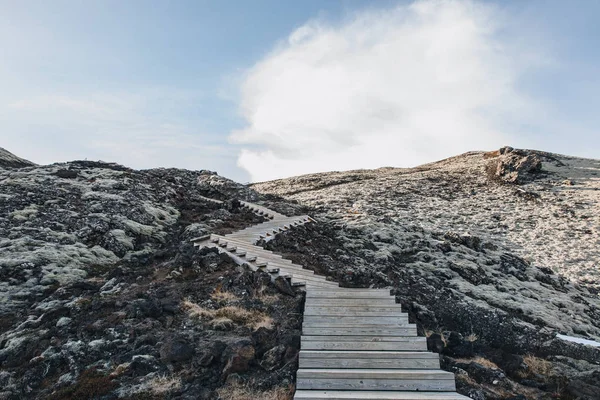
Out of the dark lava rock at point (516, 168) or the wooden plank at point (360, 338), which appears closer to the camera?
the wooden plank at point (360, 338)

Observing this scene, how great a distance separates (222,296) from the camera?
12203 millimetres

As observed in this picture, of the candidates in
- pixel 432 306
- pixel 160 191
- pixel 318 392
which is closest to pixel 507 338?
pixel 432 306

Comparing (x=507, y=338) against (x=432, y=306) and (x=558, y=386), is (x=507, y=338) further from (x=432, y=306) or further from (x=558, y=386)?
(x=558, y=386)

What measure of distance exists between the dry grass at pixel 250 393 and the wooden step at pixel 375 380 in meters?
0.38

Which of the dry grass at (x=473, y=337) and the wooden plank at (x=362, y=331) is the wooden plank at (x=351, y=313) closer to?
the wooden plank at (x=362, y=331)

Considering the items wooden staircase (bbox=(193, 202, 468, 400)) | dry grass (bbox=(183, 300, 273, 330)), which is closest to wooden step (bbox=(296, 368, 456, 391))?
wooden staircase (bbox=(193, 202, 468, 400))

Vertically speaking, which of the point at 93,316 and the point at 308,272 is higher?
the point at 308,272

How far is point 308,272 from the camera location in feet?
49.6

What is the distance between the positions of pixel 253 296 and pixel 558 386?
8.53 meters

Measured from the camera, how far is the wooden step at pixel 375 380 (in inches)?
324

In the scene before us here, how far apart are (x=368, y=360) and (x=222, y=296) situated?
526cm

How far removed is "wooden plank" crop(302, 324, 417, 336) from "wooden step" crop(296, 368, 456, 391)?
5.32 ft

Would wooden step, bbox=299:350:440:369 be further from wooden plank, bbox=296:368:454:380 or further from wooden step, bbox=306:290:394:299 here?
wooden step, bbox=306:290:394:299

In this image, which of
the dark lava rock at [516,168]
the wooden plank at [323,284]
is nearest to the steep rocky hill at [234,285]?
the wooden plank at [323,284]
